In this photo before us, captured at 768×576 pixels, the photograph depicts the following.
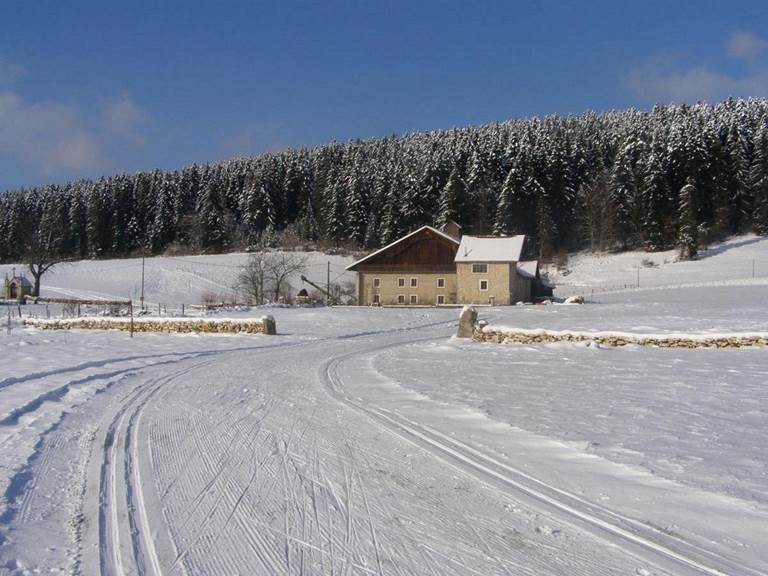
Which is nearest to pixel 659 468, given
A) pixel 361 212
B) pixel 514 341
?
pixel 514 341

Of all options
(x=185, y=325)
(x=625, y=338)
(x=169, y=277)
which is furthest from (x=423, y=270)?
(x=625, y=338)

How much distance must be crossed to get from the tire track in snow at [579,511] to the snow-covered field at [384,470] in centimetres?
3

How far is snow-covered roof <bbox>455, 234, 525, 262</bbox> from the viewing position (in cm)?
5928

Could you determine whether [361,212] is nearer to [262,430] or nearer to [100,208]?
[100,208]

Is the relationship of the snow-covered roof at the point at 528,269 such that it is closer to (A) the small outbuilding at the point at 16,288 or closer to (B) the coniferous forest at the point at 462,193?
(B) the coniferous forest at the point at 462,193

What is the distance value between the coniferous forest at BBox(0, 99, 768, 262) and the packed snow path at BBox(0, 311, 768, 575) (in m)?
70.6

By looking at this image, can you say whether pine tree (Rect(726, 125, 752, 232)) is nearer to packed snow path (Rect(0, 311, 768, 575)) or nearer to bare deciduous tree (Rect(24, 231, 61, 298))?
bare deciduous tree (Rect(24, 231, 61, 298))

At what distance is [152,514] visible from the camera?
5.86 meters

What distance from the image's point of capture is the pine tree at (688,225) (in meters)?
71.6

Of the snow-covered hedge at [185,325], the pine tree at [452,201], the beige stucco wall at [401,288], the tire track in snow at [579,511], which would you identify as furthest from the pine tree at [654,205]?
the tire track in snow at [579,511]

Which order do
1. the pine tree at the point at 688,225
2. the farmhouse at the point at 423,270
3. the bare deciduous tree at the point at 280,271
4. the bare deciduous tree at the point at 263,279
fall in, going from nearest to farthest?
the farmhouse at the point at 423,270, the bare deciduous tree at the point at 263,279, the bare deciduous tree at the point at 280,271, the pine tree at the point at 688,225

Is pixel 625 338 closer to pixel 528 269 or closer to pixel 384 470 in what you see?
pixel 384 470

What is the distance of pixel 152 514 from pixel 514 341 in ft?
67.2

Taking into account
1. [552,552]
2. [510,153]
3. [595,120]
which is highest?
[595,120]
